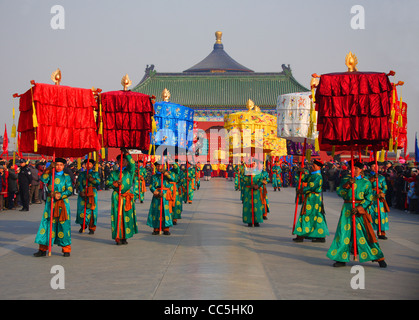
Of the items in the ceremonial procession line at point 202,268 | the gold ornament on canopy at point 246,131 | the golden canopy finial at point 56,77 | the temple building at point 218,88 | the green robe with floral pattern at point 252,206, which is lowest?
the ceremonial procession line at point 202,268

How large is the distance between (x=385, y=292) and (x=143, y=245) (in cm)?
488

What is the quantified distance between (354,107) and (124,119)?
4.21 meters

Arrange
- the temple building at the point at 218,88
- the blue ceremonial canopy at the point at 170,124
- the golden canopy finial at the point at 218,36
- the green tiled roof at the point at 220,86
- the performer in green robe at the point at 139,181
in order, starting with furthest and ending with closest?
the golden canopy finial at the point at 218,36
the green tiled roof at the point at 220,86
the temple building at the point at 218,88
the performer in green robe at the point at 139,181
the blue ceremonial canopy at the point at 170,124

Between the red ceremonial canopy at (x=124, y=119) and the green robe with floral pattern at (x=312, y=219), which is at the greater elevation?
the red ceremonial canopy at (x=124, y=119)

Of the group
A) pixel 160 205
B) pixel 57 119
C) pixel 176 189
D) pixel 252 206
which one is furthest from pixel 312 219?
pixel 57 119

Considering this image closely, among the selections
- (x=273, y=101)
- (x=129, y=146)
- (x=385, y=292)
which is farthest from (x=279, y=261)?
(x=273, y=101)

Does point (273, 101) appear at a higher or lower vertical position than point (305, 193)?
higher

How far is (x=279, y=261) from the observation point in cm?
853

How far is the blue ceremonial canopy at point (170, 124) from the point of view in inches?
475

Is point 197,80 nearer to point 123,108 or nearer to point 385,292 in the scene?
point 123,108

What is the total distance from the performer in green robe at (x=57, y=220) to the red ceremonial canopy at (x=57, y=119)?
1.51 ft

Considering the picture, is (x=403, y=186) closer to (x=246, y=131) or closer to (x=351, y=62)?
(x=246, y=131)

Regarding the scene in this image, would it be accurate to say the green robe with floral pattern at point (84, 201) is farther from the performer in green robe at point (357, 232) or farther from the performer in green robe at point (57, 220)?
the performer in green robe at point (357, 232)

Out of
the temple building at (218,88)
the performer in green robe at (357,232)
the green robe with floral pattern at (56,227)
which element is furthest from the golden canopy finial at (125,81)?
the temple building at (218,88)
